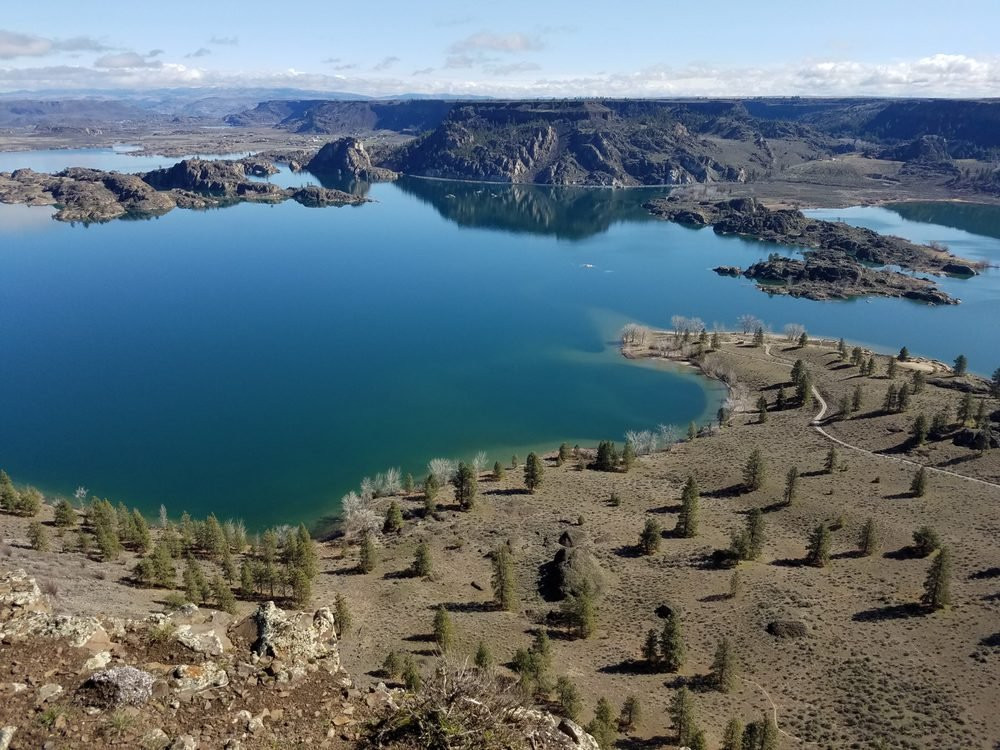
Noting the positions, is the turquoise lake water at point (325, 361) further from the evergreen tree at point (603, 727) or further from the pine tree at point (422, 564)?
the evergreen tree at point (603, 727)

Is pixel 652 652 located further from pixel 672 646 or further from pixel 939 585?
pixel 939 585

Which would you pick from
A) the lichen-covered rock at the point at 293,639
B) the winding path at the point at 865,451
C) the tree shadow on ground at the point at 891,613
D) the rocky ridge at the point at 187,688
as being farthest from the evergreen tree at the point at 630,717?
the winding path at the point at 865,451

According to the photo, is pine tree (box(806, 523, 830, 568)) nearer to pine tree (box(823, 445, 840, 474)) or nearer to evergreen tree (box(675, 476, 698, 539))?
evergreen tree (box(675, 476, 698, 539))

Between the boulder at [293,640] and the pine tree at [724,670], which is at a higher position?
the boulder at [293,640]

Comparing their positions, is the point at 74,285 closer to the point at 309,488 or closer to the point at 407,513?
the point at 309,488

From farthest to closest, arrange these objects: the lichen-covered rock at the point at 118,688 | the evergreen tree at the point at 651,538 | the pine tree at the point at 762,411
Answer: the pine tree at the point at 762,411 < the evergreen tree at the point at 651,538 < the lichen-covered rock at the point at 118,688

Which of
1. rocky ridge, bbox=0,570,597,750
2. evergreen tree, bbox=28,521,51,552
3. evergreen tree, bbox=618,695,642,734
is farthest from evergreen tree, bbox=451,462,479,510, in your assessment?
rocky ridge, bbox=0,570,597,750

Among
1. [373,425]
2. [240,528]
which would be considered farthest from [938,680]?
[373,425]
